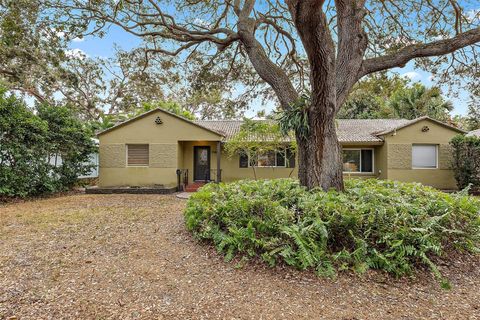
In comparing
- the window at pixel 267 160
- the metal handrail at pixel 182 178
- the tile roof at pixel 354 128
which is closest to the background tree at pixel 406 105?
the tile roof at pixel 354 128

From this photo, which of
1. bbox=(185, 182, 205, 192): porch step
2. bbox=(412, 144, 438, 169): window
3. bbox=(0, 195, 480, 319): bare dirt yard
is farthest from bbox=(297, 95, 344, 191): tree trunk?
bbox=(412, 144, 438, 169): window

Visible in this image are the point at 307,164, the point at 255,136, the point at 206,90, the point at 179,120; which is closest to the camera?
the point at 307,164

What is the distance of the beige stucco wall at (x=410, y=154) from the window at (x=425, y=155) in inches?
8.3

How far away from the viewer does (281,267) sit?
12.6 feet

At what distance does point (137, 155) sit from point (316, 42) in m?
11.9

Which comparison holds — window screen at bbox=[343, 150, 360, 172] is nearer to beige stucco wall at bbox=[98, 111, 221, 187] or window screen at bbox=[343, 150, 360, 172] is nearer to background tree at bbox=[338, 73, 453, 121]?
background tree at bbox=[338, 73, 453, 121]

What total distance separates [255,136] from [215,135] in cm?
208

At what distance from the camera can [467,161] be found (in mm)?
12789

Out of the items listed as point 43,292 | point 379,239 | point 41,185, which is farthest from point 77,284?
point 41,185

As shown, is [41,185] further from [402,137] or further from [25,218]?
[402,137]

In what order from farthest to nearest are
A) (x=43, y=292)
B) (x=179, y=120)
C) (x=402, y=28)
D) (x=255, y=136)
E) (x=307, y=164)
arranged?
(x=179, y=120)
(x=255, y=136)
(x=402, y=28)
(x=307, y=164)
(x=43, y=292)

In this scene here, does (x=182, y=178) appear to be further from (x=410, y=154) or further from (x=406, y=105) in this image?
(x=406, y=105)

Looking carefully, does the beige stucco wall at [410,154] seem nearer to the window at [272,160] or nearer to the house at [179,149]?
the house at [179,149]

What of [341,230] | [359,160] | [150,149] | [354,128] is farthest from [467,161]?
[150,149]
